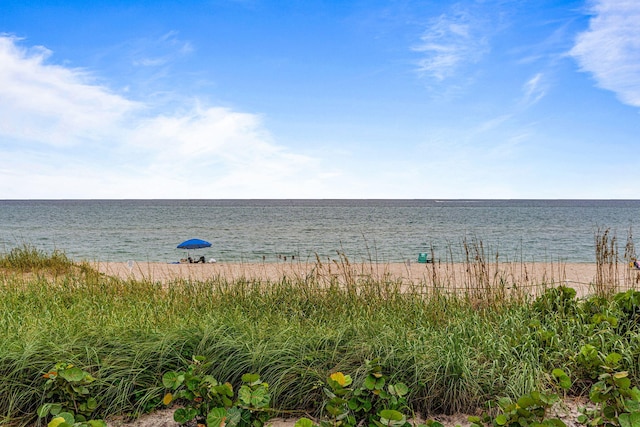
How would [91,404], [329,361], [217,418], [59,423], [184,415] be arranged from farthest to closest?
1. [329,361]
2. [91,404]
3. [184,415]
4. [217,418]
5. [59,423]

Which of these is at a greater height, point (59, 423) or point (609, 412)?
point (59, 423)

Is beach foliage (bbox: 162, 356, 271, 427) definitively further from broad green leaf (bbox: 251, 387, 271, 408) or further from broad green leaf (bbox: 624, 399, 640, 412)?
broad green leaf (bbox: 624, 399, 640, 412)

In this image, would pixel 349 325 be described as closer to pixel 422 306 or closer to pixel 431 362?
pixel 431 362

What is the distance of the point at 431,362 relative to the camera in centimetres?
316

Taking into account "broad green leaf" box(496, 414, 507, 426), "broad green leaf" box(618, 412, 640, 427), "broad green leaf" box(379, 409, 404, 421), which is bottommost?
"broad green leaf" box(496, 414, 507, 426)

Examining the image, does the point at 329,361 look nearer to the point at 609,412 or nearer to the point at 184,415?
the point at 184,415

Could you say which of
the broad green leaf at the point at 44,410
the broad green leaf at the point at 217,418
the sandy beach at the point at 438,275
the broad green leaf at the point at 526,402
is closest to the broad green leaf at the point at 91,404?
the broad green leaf at the point at 44,410

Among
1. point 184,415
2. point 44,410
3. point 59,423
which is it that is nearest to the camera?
point 59,423

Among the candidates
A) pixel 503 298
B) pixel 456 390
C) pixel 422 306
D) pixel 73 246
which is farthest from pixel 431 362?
pixel 73 246

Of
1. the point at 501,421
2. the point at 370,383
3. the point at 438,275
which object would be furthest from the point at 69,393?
the point at 438,275

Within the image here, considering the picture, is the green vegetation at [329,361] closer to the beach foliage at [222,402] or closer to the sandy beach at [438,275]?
the beach foliage at [222,402]

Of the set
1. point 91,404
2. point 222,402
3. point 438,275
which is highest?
point 438,275

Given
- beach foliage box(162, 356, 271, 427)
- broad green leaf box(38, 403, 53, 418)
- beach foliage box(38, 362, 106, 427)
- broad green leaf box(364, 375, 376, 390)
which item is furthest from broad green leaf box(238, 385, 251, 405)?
broad green leaf box(38, 403, 53, 418)

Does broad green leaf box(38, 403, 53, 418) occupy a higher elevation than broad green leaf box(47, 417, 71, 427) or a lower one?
lower
